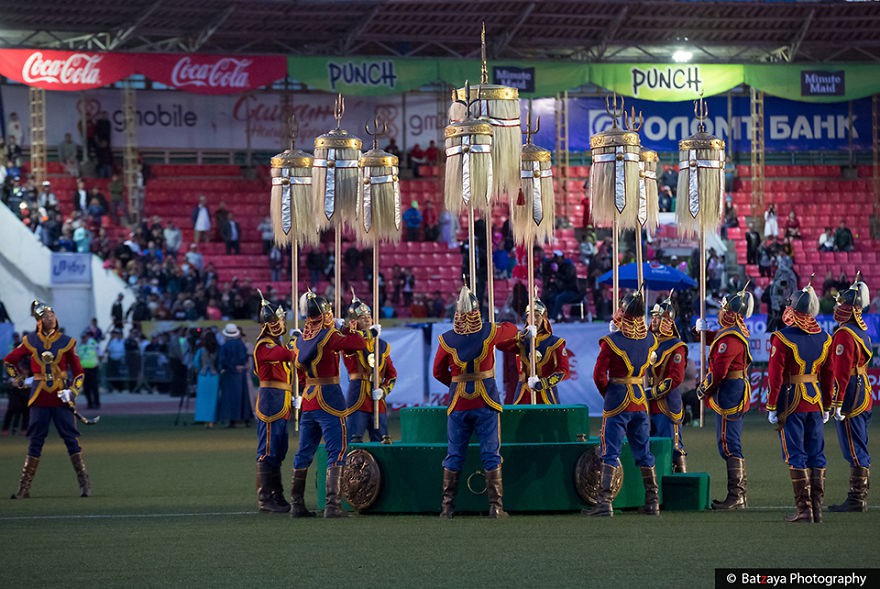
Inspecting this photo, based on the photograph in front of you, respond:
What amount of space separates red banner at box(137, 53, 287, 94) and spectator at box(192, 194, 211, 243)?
2.78 meters

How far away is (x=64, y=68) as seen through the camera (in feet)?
110

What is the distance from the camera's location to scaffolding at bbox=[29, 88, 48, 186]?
116 ft

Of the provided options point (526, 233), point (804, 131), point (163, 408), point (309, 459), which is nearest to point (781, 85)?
point (804, 131)

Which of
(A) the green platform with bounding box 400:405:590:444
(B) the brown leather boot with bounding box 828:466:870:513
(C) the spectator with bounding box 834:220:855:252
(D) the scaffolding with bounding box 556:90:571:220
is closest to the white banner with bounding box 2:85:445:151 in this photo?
(D) the scaffolding with bounding box 556:90:571:220

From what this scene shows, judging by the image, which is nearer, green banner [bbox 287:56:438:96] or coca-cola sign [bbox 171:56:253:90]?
coca-cola sign [bbox 171:56:253:90]

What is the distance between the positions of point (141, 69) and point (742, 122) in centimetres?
1599

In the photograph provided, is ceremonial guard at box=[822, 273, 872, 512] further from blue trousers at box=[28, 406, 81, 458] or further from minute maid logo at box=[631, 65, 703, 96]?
minute maid logo at box=[631, 65, 703, 96]

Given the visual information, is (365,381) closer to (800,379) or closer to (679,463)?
(679,463)

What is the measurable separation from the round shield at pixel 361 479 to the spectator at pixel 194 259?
66.9 feet

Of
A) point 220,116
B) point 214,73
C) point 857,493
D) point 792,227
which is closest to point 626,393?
point 857,493

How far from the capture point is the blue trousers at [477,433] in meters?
12.6

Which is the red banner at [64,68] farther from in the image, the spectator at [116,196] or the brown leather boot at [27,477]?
the brown leather boot at [27,477]

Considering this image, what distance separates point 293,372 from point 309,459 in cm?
139

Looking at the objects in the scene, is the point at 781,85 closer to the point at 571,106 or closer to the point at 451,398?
the point at 571,106
